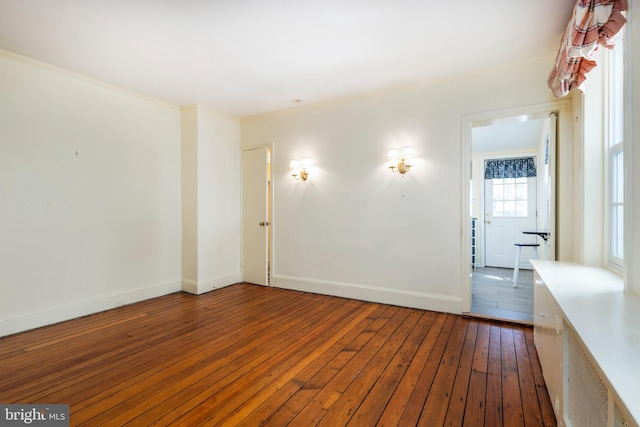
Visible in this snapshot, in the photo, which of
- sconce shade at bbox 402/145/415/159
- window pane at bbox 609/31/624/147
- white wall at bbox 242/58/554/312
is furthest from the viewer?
sconce shade at bbox 402/145/415/159

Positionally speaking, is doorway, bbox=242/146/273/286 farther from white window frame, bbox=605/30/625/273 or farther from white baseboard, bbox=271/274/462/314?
white window frame, bbox=605/30/625/273

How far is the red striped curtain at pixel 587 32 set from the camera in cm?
169

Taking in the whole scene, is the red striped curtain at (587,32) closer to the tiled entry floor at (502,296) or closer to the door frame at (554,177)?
the door frame at (554,177)

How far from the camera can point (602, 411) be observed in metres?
1.02

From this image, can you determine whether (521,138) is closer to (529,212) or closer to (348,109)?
(529,212)

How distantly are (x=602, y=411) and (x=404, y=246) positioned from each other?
8.90 ft

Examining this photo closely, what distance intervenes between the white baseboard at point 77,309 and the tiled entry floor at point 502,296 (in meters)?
4.07

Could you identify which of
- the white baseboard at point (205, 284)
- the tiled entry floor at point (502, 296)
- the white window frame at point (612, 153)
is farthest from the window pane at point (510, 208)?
the white baseboard at point (205, 284)

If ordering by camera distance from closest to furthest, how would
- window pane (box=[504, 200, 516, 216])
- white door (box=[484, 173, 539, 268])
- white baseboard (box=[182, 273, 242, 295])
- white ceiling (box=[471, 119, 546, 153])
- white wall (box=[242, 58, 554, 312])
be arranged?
white wall (box=[242, 58, 554, 312]) < white baseboard (box=[182, 273, 242, 295]) < white ceiling (box=[471, 119, 546, 153]) < white door (box=[484, 173, 539, 268]) < window pane (box=[504, 200, 516, 216])

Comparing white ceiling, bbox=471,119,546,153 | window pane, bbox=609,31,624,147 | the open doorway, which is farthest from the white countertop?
the open doorway

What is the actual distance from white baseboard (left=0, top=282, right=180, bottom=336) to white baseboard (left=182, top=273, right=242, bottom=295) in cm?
23

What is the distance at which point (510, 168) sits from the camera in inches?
251

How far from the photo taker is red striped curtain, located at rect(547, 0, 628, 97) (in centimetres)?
169

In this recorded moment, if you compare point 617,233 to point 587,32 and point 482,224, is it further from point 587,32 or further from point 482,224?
point 482,224
